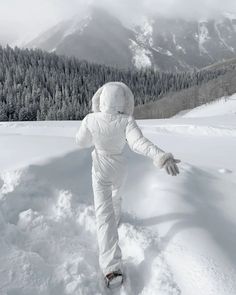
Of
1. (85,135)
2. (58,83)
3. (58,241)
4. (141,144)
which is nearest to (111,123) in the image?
(85,135)

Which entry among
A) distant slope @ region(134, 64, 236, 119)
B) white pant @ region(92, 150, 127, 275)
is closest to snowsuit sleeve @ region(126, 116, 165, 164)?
white pant @ region(92, 150, 127, 275)

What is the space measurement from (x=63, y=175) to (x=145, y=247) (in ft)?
7.21

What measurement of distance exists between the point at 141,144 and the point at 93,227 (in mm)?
1530

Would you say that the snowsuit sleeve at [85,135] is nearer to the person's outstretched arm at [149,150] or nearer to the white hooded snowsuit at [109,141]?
the white hooded snowsuit at [109,141]

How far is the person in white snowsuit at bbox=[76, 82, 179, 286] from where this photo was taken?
178 inches

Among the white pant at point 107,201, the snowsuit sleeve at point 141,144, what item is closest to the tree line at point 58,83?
the white pant at point 107,201

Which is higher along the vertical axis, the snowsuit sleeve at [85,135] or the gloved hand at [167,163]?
the snowsuit sleeve at [85,135]

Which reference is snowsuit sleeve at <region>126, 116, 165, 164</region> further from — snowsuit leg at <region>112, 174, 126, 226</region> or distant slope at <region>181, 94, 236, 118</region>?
distant slope at <region>181, 94, 236, 118</region>

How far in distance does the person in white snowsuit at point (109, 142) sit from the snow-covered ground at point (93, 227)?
0.49 metres

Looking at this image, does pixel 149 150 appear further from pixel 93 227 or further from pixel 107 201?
pixel 93 227

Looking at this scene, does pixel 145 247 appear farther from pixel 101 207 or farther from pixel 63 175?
pixel 63 175

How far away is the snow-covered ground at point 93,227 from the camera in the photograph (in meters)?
4.02

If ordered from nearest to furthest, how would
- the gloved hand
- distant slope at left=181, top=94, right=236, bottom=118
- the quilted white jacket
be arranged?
1. the gloved hand
2. the quilted white jacket
3. distant slope at left=181, top=94, right=236, bottom=118

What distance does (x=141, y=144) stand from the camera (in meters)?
4.41
